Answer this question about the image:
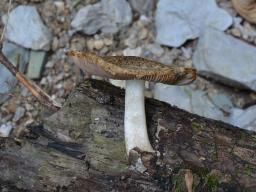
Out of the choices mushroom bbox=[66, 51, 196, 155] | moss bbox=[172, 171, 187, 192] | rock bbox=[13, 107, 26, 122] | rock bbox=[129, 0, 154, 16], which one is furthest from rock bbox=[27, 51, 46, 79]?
moss bbox=[172, 171, 187, 192]

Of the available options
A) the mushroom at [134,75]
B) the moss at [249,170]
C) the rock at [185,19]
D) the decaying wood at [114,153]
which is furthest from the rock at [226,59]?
the moss at [249,170]

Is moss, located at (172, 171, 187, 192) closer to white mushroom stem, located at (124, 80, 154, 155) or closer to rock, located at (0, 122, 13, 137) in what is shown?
white mushroom stem, located at (124, 80, 154, 155)

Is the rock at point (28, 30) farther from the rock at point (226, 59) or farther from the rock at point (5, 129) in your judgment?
the rock at point (226, 59)

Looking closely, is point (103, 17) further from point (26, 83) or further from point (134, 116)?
point (134, 116)

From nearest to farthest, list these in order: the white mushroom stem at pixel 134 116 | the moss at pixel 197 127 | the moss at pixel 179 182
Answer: the moss at pixel 179 182, the white mushroom stem at pixel 134 116, the moss at pixel 197 127

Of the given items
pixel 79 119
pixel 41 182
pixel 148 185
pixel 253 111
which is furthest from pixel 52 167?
pixel 253 111

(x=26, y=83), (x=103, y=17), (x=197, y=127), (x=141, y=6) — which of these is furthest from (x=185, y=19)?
(x=26, y=83)
